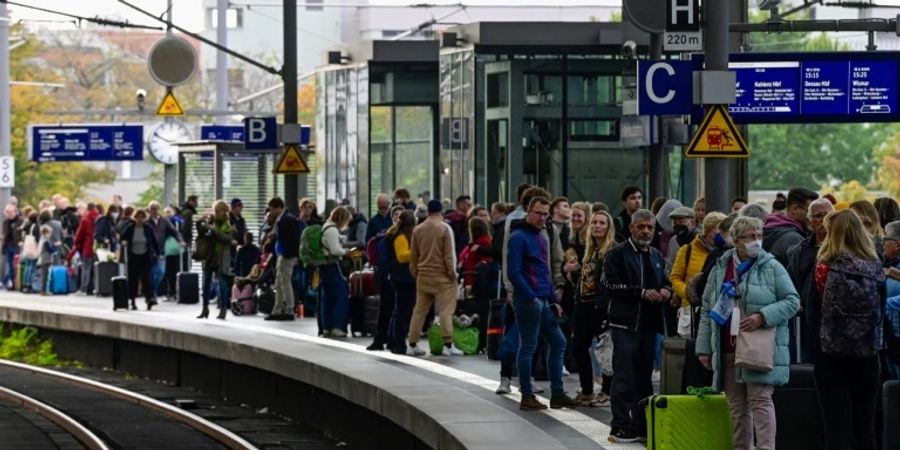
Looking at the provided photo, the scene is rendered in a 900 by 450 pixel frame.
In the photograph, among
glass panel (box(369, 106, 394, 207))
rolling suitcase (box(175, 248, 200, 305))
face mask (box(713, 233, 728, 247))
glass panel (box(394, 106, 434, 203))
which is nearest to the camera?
face mask (box(713, 233, 728, 247))

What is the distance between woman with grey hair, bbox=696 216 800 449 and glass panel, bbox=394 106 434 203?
86.1ft

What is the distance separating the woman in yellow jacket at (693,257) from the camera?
15.2 m

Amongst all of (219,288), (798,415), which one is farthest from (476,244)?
(798,415)

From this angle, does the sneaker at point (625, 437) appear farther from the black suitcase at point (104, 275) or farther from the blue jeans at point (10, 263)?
the blue jeans at point (10, 263)

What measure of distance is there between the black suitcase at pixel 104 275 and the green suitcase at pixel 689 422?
27290 mm

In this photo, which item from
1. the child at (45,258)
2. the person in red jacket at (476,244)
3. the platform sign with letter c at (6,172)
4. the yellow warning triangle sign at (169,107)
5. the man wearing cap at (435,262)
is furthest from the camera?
the platform sign with letter c at (6,172)

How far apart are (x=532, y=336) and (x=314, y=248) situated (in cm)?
954

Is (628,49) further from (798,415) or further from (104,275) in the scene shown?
(104,275)

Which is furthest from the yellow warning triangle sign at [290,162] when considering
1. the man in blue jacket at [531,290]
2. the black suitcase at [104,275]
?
the man in blue jacket at [531,290]

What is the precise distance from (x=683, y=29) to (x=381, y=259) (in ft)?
21.6

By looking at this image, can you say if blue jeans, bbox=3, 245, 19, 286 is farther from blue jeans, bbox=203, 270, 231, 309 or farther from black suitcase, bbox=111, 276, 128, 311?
blue jeans, bbox=203, 270, 231, 309

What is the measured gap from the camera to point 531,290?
1661 centimetres

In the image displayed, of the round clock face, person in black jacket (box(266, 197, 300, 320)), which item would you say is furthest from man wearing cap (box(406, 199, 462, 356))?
the round clock face

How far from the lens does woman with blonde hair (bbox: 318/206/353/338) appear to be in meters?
25.8
